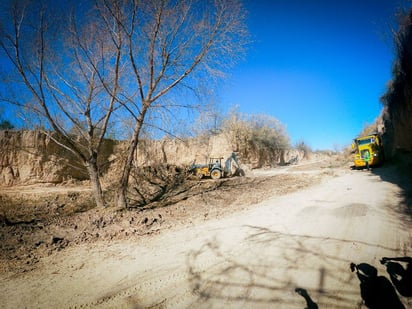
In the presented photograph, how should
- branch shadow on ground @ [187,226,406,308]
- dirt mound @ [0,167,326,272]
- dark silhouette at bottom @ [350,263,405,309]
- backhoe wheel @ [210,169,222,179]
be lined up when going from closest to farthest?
dark silhouette at bottom @ [350,263,405,309] < branch shadow on ground @ [187,226,406,308] < dirt mound @ [0,167,326,272] < backhoe wheel @ [210,169,222,179]

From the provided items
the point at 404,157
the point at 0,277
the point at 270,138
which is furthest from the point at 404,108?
the point at 270,138

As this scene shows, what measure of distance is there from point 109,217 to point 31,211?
482 centimetres

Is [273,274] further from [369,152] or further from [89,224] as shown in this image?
[369,152]

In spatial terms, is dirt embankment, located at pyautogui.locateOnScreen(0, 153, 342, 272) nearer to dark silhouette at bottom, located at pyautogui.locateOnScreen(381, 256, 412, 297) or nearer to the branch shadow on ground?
the branch shadow on ground

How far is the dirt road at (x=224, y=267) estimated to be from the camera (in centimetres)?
226

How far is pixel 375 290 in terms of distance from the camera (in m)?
2.22

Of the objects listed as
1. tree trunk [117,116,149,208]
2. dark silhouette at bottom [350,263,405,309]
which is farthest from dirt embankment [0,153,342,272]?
dark silhouette at bottom [350,263,405,309]

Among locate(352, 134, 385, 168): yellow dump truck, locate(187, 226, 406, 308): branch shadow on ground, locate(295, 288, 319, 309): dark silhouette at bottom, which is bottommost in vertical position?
locate(295, 288, 319, 309): dark silhouette at bottom

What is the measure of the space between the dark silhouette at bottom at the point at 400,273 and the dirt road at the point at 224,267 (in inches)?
4.0

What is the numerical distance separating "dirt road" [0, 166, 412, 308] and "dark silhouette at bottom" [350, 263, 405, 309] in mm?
85

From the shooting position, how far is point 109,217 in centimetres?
539

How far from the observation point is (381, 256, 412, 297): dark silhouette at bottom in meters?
2.20

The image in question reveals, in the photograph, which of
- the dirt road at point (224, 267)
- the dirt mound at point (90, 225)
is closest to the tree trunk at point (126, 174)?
the dirt mound at point (90, 225)

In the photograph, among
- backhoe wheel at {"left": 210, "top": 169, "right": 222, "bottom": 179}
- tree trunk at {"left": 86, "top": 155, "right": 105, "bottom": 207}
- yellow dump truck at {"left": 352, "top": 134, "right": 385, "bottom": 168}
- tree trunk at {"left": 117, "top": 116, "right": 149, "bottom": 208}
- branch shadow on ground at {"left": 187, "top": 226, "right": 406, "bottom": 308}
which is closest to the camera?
branch shadow on ground at {"left": 187, "top": 226, "right": 406, "bottom": 308}
